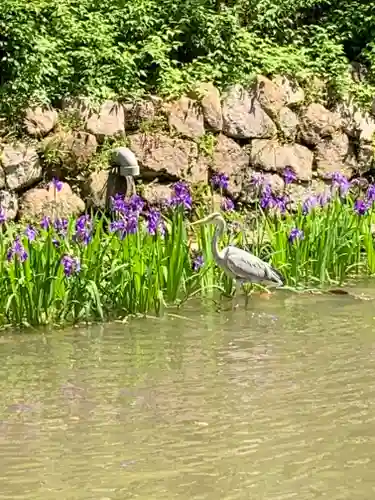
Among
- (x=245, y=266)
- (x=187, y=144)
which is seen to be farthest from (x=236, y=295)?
(x=187, y=144)

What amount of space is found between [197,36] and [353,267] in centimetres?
312

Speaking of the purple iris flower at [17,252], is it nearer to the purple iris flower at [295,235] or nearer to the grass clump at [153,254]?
the grass clump at [153,254]

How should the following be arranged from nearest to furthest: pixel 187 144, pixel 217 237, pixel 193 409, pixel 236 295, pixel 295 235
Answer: pixel 193 409, pixel 217 237, pixel 236 295, pixel 295 235, pixel 187 144

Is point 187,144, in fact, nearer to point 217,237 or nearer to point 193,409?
point 217,237

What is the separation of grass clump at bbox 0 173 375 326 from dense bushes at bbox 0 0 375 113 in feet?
4.21

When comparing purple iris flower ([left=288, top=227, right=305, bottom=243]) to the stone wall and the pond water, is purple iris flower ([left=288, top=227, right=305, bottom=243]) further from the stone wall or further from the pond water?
the stone wall

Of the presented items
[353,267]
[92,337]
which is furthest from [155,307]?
[353,267]

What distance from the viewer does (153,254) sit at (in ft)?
23.0

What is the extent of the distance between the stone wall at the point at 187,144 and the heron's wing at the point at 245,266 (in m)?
1.94

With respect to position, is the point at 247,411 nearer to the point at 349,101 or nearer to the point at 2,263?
the point at 2,263

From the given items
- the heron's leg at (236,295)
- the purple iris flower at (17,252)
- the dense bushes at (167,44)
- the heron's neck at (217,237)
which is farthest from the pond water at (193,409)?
the dense bushes at (167,44)

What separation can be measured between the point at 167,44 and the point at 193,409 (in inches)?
230

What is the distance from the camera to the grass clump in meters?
6.47

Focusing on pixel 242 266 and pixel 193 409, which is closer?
pixel 193 409
